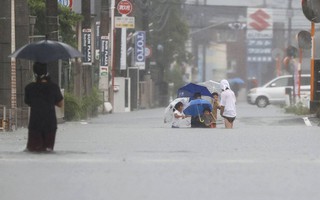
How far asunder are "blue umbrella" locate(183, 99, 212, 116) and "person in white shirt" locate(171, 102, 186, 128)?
6.8 inches

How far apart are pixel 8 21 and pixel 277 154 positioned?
1119cm

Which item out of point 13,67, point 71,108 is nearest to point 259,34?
point 71,108

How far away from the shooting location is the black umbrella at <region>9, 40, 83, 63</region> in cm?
1588

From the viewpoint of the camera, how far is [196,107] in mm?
26109

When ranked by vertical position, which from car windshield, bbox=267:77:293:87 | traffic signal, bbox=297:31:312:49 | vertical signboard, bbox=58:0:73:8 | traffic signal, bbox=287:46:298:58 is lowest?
car windshield, bbox=267:77:293:87

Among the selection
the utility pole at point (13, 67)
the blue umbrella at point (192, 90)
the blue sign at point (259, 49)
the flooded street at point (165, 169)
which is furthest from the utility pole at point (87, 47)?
the blue sign at point (259, 49)

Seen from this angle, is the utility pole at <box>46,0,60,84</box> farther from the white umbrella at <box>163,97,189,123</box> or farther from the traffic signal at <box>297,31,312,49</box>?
the traffic signal at <box>297,31,312,49</box>

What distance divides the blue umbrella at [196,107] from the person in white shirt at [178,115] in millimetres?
172

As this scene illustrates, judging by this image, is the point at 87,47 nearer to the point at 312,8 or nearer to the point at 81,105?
the point at 81,105

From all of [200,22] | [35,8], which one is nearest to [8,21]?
[35,8]

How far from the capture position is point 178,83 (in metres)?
92.1

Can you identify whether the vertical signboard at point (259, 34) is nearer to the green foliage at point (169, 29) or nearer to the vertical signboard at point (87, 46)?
the green foliage at point (169, 29)

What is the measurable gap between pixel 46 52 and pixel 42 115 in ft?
3.64

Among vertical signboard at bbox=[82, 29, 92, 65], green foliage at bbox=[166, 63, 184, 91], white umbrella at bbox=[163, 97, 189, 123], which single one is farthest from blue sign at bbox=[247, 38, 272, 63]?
white umbrella at bbox=[163, 97, 189, 123]
